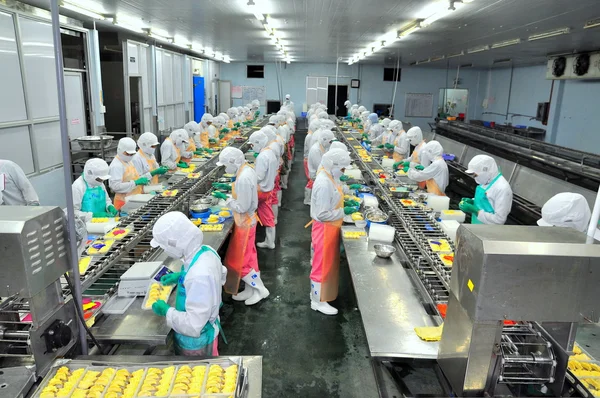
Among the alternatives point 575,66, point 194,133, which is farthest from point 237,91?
point 575,66

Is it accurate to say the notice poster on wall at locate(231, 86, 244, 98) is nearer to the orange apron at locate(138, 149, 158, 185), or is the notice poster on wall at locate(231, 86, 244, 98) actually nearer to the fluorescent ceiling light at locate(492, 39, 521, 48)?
the fluorescent ceiling light at locate(492, 39, 521, 48)

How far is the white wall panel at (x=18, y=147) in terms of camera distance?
741cm

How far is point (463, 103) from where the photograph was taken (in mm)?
22906

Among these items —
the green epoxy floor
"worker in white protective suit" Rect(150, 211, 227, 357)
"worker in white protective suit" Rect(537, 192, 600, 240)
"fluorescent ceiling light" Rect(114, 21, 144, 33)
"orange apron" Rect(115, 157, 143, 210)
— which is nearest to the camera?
"worker in white protective suit" Rect(150, 211, 227, 357)

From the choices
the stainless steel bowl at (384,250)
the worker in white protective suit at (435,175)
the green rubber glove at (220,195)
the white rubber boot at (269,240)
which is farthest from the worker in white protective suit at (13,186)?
the worker in white protective suit at (435,175)

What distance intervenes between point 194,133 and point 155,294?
852 cm

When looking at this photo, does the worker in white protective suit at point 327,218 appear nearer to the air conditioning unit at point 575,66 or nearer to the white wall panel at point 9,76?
the white wall panel at point 9,76

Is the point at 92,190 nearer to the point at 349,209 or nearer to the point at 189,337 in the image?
the point at 189,337

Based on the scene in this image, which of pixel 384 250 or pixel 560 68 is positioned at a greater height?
pixel 560 68

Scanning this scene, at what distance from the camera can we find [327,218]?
5.01 metres

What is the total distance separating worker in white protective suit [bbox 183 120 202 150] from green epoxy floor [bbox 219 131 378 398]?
17.3ft

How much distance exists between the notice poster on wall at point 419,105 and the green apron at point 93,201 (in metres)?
21.0

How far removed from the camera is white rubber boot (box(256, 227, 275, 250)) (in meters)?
7.47

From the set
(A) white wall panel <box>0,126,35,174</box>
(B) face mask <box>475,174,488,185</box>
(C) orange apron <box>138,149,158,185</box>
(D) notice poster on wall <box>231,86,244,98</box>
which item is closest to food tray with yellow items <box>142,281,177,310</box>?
(B) face mask <box>475,174,488,185</box>
